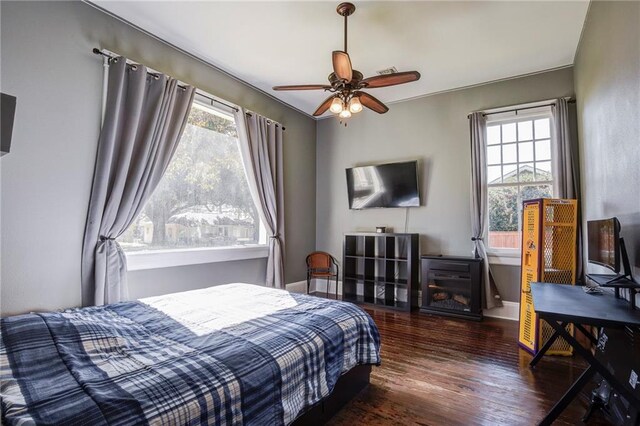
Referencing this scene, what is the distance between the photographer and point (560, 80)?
3.72 meters

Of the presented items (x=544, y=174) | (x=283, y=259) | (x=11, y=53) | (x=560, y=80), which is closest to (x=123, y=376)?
(x=11, y=53)

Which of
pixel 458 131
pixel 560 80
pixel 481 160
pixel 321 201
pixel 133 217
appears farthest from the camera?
pixel 321 201

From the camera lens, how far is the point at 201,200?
3627mm

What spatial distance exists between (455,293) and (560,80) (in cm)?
290

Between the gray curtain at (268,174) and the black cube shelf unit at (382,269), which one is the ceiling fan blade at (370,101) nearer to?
the gray curtain at (268,174)

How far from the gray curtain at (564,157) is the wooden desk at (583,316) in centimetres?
195

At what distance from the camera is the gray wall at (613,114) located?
1.76 metres

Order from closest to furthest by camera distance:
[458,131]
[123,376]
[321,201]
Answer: [123,376]
[458,131]
[321,201]

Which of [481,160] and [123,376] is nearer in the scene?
[123,376]

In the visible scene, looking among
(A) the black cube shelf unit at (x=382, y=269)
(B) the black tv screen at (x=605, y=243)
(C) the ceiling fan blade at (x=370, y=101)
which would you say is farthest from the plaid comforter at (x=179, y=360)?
(A) the black cube shelf unit at (x=382, y=269)

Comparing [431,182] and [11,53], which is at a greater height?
[11,53]

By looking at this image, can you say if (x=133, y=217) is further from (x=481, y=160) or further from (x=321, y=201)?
(x=481, y=160)

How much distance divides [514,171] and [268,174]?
10.7ft

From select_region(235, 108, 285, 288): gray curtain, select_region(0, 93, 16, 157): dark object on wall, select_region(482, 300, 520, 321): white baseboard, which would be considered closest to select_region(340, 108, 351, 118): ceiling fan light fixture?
select_region(235, 108, 285, 288): gray curtain
